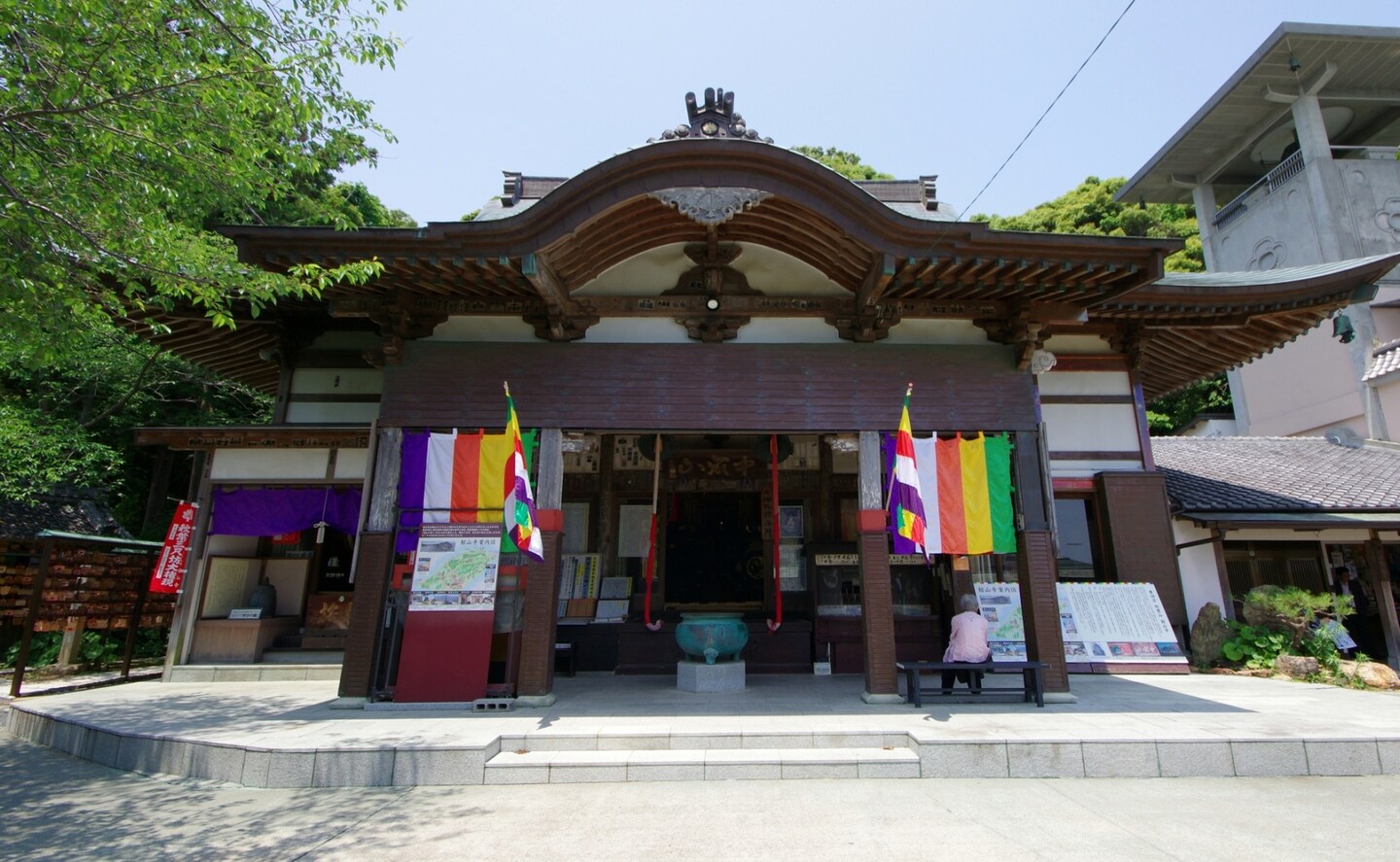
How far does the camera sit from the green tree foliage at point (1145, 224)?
78.5ft

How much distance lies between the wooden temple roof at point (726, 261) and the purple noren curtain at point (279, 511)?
81.4 inches

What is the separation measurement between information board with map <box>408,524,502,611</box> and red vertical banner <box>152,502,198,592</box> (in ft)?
14.1

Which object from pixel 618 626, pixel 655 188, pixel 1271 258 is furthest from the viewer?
pixel 1271 258

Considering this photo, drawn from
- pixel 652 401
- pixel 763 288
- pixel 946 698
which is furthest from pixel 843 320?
pixel 946 698

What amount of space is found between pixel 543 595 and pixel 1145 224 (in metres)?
30.1

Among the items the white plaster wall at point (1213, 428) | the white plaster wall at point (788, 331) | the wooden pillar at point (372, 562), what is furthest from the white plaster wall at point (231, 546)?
the white plaster wall at point (1213, 428)

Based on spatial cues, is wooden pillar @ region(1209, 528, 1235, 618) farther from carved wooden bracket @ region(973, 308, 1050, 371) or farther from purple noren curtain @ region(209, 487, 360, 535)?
purple noren curtain @ region(209, 487, 360, 535)

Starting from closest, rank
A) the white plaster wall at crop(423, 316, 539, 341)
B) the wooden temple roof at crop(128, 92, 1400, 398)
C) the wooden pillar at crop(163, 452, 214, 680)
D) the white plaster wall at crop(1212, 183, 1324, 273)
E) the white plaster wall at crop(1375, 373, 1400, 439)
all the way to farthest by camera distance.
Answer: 1. the wooden temple roof at crop(128, 92, 1400, 398)
2. the white plaster wall at crop(423, 316, 539, 341)
3. the wooden pillar at crop(163, 452, 214, 680)
4. the white plaster wall at crop(1375, 373, 1400, 439)
5. the white plaster wall at crop(1212, 183, 1324, 273)

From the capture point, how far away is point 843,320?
Answer: 810 cm

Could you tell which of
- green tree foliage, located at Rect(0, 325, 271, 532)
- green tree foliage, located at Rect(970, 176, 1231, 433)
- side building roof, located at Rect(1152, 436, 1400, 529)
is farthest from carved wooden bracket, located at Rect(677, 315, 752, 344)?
green tree foliage, located at Rect(970, 176, 1231, 433)

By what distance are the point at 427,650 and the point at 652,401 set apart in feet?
12.0

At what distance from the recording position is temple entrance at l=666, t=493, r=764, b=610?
1059 cm

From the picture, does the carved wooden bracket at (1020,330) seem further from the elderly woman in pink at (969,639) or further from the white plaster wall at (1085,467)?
the elderly woman in pink at (969,639)

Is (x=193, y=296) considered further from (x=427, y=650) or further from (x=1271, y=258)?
(x=1271, y=258)
